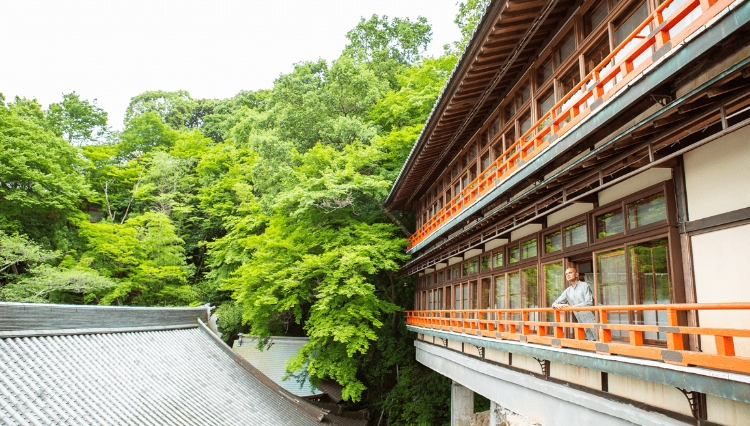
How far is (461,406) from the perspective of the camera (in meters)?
16.0

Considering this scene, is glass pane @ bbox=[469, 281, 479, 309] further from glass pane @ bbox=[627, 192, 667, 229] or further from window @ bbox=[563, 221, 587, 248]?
glass pane @ bbox=[627, 192, 667, 229]

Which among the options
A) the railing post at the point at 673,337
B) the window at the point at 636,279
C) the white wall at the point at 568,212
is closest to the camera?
the railing post at the point at 673,337

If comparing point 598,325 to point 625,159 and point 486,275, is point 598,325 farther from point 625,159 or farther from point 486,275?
point 486,275

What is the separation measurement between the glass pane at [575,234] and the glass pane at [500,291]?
329 cm

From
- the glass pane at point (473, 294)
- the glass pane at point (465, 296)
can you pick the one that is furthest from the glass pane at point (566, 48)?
the glass pane at point (465, 296)

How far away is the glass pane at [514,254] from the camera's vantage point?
10.4 m

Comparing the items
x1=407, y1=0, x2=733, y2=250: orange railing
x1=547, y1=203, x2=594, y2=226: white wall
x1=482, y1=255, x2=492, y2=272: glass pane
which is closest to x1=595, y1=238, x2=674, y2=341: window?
x1=547, y1=203, x2=594, y2=226: white wall

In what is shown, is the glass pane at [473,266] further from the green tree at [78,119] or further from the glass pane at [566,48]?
the green tree at [78,119]

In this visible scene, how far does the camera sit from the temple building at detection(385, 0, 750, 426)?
4473mm

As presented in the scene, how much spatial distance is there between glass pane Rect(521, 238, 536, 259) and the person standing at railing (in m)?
2.45

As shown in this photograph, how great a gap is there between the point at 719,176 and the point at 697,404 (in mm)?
2472

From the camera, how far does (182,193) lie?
36.8 m

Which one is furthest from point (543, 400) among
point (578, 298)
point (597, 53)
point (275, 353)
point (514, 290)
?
point (275, 353)

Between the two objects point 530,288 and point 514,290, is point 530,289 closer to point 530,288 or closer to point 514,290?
point 530,288
